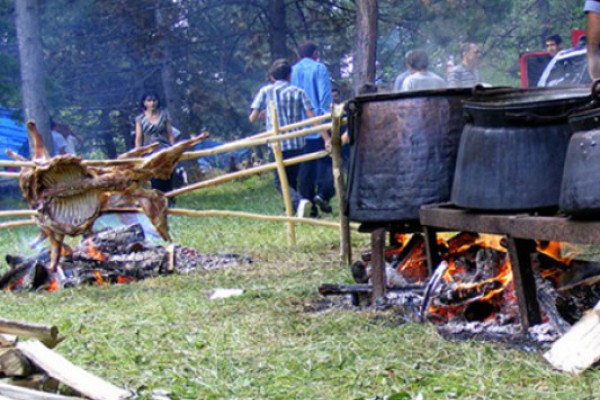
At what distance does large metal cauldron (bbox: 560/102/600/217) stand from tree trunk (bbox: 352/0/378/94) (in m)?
10.9

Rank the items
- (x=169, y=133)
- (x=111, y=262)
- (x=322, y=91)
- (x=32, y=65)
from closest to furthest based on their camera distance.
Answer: (x=111, y=262) < (x=322, y=91) < (x=169, y=133) < (x=32, y=65)

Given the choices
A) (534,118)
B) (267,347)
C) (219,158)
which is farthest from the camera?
(219,158)

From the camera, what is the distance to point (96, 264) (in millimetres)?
8828

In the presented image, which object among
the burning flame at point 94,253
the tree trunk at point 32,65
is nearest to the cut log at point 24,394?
the burning flame at point 94,253

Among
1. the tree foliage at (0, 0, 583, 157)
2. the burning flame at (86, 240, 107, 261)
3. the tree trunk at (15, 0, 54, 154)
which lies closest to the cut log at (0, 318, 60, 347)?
the burning flame at (86, 240, 107, 261)

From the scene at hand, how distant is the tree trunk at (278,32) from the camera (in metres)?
22.5

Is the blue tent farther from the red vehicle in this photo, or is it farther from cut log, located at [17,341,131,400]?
cut log, located at [17,341,131,400]

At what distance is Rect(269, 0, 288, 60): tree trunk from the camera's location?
22.5 metres

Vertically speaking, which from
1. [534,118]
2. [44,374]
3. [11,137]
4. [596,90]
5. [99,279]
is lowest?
[99,279]

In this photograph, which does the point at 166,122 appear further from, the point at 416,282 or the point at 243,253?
the point at 416,282

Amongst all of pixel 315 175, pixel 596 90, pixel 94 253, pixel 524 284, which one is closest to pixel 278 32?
pixel 315 175

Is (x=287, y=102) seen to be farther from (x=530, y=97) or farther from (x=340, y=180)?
(x=530, y=97)

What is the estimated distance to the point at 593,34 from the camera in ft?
19.9

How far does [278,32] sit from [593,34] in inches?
662
